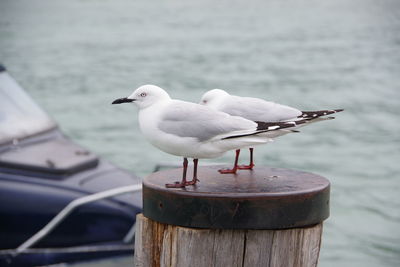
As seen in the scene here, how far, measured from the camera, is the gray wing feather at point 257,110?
3.29m

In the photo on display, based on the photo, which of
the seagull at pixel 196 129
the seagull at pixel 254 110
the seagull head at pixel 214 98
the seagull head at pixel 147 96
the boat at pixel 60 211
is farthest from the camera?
the boat at pixel 60 211

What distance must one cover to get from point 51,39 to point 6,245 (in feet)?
89.8

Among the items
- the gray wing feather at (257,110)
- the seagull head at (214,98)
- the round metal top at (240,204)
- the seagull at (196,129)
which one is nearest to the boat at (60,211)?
the seagull head at (214,98)

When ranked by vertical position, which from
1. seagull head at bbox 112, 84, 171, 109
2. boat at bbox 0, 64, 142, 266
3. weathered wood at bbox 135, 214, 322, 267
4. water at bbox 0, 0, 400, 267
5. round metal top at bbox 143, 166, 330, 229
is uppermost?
seagull head at bbox 112, 84, 171, 109

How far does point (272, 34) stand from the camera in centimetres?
3341

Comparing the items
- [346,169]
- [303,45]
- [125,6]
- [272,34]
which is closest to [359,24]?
[272,34]

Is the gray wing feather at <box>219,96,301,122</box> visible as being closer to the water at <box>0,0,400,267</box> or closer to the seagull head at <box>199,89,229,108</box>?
the seagull head at <box>199,89,229,108</box>

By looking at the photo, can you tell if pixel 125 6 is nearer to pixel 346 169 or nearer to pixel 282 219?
pixel 346 169

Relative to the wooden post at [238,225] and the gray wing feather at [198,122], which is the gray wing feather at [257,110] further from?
the wooden post at [238,225]

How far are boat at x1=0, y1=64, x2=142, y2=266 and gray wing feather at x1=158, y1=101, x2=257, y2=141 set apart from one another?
2.69 m

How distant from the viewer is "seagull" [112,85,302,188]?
9.68 feet

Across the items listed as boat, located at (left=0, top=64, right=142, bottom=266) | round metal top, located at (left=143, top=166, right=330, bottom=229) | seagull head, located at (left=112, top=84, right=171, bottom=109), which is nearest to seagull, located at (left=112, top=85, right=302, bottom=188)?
seagull head, located at (left=112, top=84, right=171, bottom=109)

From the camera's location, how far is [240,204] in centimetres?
263

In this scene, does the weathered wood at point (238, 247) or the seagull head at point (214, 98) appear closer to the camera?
the weathered wood at point (238, 247)
